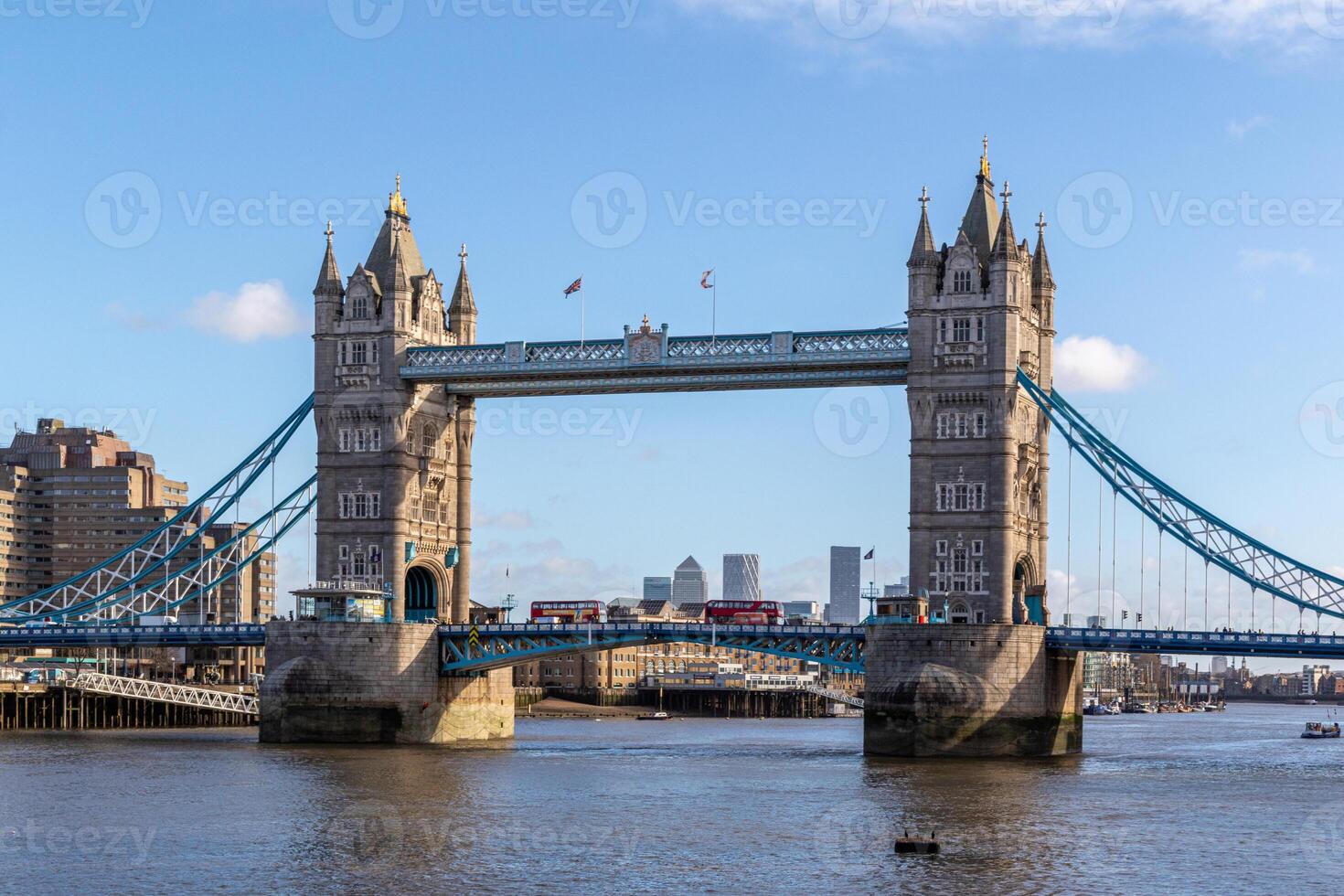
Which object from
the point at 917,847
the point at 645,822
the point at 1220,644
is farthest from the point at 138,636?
the point at 917,847

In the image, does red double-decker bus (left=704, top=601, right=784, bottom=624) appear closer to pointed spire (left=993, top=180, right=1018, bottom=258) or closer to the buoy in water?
pointed spire (left=993, top=180, right=1018, bottom=258)

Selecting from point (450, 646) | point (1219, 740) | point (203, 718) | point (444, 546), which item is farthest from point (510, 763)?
point (1219, 740)

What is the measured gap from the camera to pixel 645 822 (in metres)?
74.4

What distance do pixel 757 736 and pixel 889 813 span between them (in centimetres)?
7675

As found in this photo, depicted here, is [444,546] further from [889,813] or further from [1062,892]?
[1062,892]

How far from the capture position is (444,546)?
127 metres

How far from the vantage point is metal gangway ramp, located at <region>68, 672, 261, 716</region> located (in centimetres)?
15212

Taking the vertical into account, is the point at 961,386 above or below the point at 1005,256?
below

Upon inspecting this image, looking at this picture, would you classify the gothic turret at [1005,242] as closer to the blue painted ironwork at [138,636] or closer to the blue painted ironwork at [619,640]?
the blue painted ironwork at [619,640]

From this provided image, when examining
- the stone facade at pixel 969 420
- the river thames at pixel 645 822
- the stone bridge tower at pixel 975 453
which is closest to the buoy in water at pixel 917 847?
the river thames at pixel 645 822

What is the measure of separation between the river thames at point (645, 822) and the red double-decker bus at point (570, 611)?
12.4m

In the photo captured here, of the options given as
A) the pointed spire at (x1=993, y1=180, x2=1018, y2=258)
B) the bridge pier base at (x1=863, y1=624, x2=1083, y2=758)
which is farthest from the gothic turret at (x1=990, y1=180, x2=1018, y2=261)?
the bridge pier base at (x1=863, y1=624, x2=1083, y2=758)

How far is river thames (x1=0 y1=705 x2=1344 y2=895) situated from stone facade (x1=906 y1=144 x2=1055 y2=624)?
1177 cm

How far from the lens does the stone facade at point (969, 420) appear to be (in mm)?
110062
